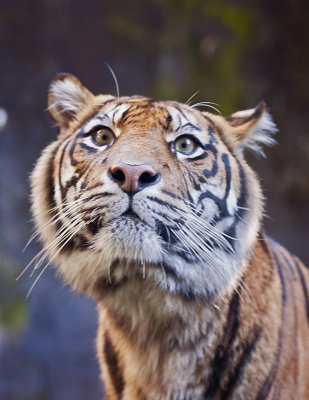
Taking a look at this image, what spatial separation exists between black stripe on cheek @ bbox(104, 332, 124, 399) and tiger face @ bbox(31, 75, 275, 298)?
22 cm

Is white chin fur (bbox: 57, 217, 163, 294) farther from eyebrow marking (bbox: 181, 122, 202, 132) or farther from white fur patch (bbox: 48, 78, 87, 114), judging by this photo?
white fur patch (bbox: 48, 78, 87, 114)

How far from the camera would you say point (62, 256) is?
1176 mm

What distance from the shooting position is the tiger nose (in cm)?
93

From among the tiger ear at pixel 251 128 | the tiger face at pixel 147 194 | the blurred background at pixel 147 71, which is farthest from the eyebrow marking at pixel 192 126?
the blurred background at pixel 147 71

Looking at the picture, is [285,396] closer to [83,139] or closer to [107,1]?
[83,139]

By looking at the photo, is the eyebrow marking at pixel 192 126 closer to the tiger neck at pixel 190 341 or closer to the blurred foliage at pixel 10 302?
the tiger neck at pixel 190 341

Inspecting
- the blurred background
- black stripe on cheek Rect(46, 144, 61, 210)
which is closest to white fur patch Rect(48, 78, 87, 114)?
black stripe on cheek Rect(46, 144, 61, 210)

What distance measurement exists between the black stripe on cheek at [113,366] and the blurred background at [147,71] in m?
1.69

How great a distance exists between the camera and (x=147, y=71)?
3.10m

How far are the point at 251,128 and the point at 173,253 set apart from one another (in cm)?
46

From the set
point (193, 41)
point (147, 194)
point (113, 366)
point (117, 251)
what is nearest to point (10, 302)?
point (113, 366)

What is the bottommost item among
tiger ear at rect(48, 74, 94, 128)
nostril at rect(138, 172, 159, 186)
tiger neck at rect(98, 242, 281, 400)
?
tiger neck at rect(98, 242, 281, 400)

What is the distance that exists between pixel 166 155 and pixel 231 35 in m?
2.27

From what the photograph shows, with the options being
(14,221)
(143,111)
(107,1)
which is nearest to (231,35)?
(107,1)
